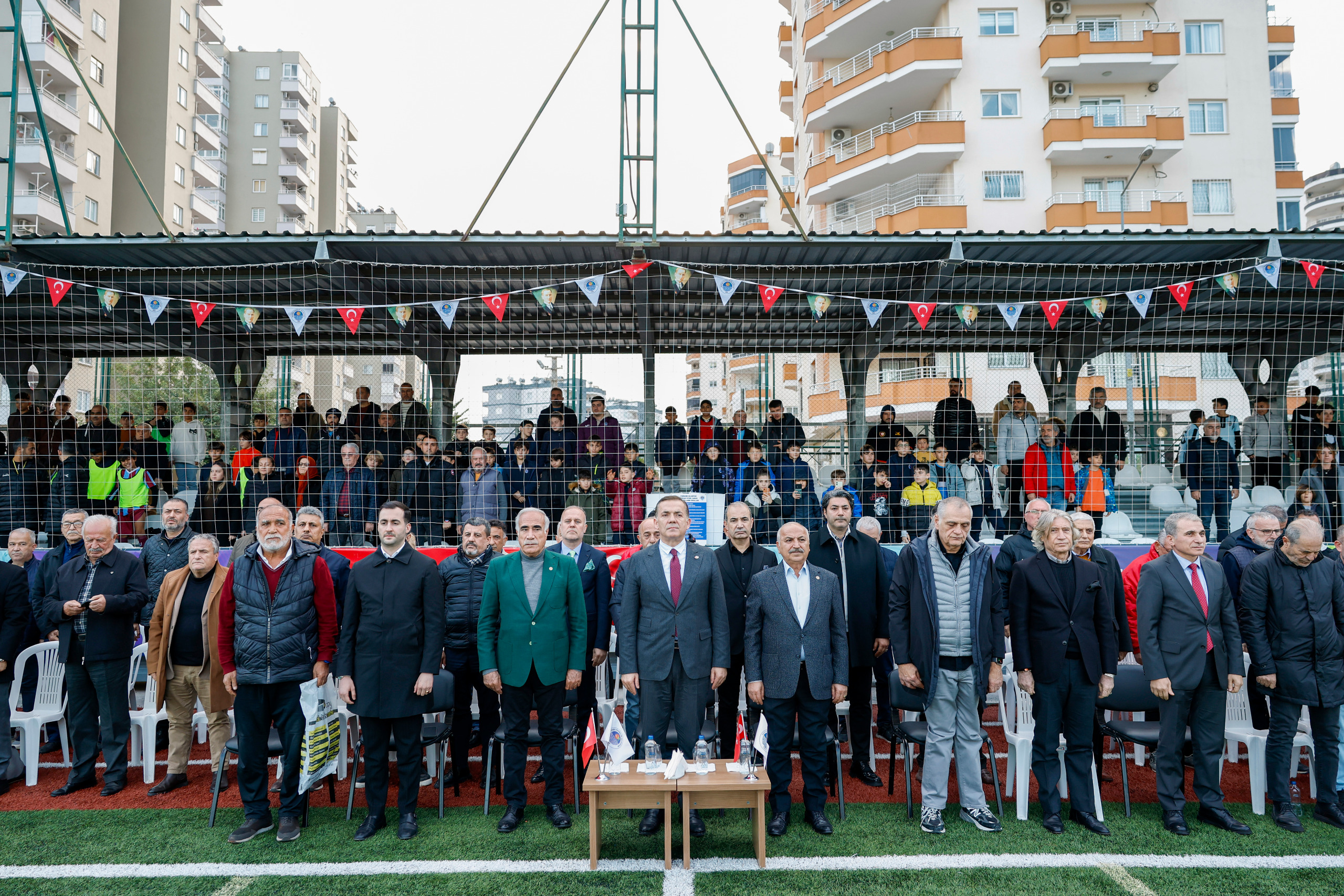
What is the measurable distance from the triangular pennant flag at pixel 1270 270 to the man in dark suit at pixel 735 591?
586cm

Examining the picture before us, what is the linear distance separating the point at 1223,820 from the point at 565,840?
3841 mm

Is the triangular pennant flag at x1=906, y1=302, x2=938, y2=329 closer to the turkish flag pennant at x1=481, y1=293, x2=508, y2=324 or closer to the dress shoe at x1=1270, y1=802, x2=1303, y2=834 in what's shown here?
the turkish flag pennant at x1=481, y1=293, x2=508, y2=324

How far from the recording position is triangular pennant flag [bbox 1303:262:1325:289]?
7.18 metres

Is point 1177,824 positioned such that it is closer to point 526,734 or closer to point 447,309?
point 526,734

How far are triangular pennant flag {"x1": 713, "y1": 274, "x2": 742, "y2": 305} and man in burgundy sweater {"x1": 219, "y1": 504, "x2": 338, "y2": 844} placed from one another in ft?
14.0

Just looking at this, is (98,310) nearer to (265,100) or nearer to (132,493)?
(132,493)

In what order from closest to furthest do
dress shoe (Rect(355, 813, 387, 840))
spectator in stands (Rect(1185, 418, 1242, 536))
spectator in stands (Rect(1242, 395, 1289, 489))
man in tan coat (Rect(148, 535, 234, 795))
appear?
dress shoe (Rect(355, 813, 387, 840)), man in tan coat (Rect(148, 535, 234, 795)), spectator in stands (Rect(1185, 418, 1242, 536)), spectator in stands (Rect(1242, 395, 1289, 489))

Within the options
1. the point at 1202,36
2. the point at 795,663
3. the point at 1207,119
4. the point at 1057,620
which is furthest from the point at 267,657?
the point at 1202,36

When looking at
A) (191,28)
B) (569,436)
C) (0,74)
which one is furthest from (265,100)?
(569,436)

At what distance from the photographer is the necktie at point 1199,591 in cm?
461

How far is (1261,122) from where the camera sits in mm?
26281

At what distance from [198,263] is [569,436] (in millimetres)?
4152

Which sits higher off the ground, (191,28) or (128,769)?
(191,28)

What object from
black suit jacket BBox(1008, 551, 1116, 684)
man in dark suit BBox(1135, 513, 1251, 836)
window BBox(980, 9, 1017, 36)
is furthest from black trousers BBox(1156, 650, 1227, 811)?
window BBox(980, 9, 1017, 36)
